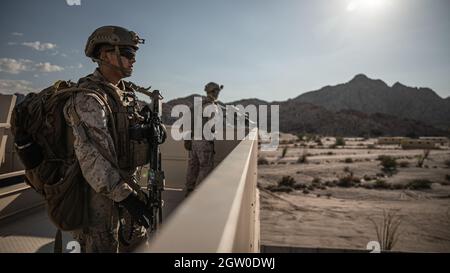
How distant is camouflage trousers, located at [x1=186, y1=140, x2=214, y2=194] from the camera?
4.87 m

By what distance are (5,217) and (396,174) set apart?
18.4 metres

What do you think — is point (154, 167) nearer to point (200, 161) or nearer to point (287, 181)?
point (200, 161)

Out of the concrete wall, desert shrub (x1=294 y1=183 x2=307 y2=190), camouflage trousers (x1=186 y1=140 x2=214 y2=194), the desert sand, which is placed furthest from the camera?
desert shrub (x1=294 y1=183 x2=307 y2=190)

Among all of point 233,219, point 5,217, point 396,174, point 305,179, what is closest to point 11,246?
point 5,217

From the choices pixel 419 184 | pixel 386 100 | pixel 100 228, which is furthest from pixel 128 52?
pixel 386 100

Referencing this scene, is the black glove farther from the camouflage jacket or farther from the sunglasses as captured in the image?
the sunglasses

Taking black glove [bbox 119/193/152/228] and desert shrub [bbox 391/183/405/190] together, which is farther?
desert shrub [bbox 391/183/405/190]

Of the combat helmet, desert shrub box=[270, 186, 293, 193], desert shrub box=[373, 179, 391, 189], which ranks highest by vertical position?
the combat helmet

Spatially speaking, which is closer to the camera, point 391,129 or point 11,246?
point 11,246

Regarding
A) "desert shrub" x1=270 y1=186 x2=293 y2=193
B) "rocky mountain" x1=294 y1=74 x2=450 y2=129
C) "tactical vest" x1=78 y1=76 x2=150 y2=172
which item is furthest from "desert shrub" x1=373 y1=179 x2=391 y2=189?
"rocky mountain" x1=294 y1=74 x2=450 y2=129

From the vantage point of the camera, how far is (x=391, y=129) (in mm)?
69125

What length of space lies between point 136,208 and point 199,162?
316cm

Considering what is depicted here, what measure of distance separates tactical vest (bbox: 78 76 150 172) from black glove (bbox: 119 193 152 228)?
0.39 metres
